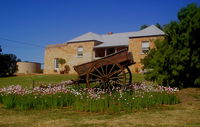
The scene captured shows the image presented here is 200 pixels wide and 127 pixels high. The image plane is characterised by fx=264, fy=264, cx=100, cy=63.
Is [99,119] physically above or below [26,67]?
below

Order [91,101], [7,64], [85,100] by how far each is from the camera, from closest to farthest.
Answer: [91,101] → [85,100] → [7,64]

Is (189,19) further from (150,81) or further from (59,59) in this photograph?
(59,59)

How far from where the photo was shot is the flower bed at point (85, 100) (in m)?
9.24

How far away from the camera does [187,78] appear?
52.7 feet

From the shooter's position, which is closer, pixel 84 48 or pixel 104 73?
pixel 104 73

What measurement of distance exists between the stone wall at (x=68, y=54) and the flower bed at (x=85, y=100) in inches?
978

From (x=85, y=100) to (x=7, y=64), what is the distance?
27115mm

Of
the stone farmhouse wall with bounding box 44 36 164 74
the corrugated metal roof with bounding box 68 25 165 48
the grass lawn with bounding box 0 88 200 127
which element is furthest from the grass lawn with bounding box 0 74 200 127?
the stone farmhouse wall with bounding box 44 36 164 74

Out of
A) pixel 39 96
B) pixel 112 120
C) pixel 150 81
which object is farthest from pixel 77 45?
pixel 112 120

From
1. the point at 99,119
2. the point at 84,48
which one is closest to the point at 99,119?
the point at 99,119

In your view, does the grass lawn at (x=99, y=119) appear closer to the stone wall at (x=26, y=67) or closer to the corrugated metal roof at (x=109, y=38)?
the corrugated metal roof at (x=109, y=38)

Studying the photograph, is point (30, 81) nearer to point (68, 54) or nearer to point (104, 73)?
point (104, 73)

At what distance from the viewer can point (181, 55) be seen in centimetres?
1527

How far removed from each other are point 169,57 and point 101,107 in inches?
301
